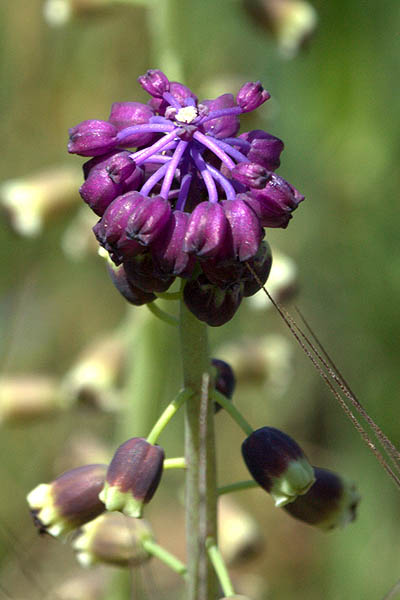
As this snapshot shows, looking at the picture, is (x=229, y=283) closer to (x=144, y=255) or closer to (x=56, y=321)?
(x=144, y=255)

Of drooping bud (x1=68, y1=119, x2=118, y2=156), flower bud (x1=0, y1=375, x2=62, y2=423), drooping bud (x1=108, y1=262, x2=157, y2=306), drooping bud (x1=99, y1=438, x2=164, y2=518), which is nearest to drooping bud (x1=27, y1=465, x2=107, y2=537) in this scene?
drooping bud (x1=99, y1=438, x2=164, y2=518)

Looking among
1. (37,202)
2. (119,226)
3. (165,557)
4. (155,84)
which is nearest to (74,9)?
(37,202)

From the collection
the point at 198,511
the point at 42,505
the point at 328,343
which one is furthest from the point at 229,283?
the point at 328,343

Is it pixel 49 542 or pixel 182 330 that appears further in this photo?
pixel 49 542

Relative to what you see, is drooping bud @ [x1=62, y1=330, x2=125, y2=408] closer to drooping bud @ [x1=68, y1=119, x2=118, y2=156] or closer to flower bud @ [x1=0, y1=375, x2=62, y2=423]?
flower bud @ [x1=0, y1=375, x2=62, y2=423]

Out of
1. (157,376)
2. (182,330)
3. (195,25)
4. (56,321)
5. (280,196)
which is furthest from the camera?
(56,321)

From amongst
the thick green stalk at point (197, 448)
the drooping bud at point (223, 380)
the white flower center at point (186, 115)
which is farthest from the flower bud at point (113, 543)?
the white flower center at point (186, 115)

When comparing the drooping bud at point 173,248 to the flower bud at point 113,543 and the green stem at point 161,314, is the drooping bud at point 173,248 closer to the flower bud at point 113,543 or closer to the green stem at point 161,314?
the green stem at point 161,314
